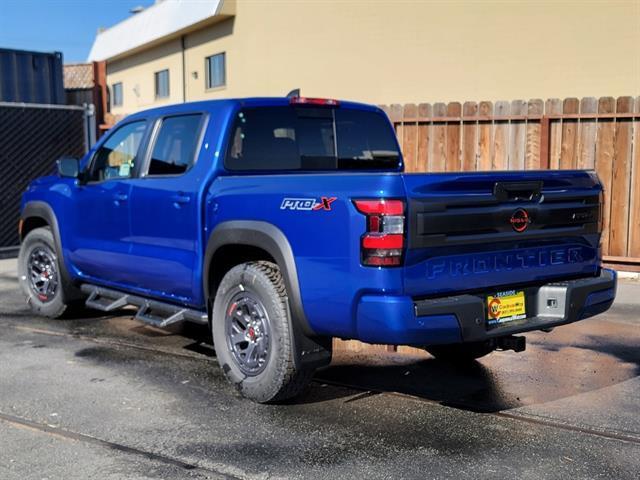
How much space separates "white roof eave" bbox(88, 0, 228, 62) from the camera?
79.5 feet

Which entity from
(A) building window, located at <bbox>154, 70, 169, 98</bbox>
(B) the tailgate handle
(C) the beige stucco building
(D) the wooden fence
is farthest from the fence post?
(A) building window, located at <bbox>154, 70, 169, 98</bbox>

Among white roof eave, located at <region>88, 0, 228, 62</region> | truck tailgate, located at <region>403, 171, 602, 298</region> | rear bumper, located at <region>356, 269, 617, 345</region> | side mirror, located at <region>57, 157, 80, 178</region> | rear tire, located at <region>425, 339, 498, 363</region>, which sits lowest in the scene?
rear tire, located at <region>425, 339, 498, 363</region>

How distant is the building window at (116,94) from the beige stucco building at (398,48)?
192 inches

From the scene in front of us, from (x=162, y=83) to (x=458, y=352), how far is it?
25.3 metres

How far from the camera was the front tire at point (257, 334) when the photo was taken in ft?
15.0

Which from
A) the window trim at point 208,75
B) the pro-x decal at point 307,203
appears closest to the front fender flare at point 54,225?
the pro-x decal at point 307,203

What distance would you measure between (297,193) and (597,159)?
6158mm

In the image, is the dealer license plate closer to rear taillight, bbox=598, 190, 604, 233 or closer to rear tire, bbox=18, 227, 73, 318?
rear taillight, bbox=598, 190, 604, 233

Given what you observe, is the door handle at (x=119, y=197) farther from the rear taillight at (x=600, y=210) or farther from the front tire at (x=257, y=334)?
the rear taillight at (x=600, y=210)

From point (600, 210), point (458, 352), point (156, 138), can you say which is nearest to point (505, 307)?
point (600, 210)

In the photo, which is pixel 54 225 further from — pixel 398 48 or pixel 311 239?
pixel 398 48

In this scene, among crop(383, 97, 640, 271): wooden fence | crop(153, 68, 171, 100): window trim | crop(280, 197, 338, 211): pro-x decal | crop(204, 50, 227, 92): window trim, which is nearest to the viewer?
crop(280, 197, 338, 211): pro-x decal

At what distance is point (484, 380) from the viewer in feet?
17.8

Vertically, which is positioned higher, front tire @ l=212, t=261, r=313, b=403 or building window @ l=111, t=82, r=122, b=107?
building window @ l=111, t=82, r=122, b=107
